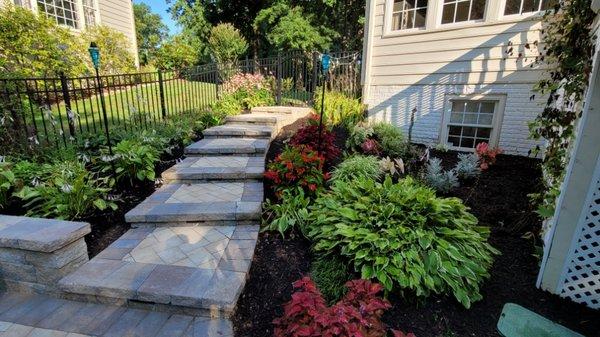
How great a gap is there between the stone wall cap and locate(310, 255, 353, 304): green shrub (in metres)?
1.89

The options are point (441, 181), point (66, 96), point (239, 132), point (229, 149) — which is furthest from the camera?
point (239, 132)

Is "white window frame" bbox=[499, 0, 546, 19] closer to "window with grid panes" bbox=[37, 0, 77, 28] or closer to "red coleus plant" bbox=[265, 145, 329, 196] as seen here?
"red coleus plant" bbox=[265, 145, 329, 196]

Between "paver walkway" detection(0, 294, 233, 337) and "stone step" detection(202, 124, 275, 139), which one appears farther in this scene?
"stone step" detection(202, 124, 275, 139)

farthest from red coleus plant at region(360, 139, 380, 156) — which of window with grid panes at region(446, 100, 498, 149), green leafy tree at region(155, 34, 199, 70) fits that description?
green leafy tree at region(155, 34, 199, 70)

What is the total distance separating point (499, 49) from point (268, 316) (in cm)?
557

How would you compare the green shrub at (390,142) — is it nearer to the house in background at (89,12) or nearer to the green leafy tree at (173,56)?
the house in background at (89,12)

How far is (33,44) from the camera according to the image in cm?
648

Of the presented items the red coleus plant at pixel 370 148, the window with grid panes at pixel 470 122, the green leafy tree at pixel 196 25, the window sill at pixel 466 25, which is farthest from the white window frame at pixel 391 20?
the green leafy tree at pixel 196 25

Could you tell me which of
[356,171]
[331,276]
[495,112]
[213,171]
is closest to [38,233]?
[213,171]

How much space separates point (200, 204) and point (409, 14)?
5.43 metres

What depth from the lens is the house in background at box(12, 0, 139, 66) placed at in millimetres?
7629

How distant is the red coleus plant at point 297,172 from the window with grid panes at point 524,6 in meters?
4.26

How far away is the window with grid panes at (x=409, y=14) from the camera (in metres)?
5.73

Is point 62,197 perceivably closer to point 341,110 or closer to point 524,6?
point 341,110
